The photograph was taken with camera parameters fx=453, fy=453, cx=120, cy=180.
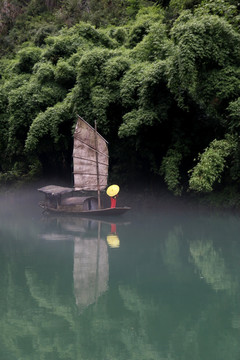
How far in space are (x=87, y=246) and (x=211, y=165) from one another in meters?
2.78

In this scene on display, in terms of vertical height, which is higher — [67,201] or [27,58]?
[27,58]

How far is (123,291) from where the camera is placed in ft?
15.6

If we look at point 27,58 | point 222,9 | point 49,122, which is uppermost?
point 222,9

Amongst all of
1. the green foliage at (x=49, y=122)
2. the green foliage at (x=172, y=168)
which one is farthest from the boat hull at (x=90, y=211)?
the green foliage at (x=49, y=122)

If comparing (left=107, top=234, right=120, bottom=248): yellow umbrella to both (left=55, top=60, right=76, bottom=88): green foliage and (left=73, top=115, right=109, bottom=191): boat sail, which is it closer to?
(left=73, top=115, right=109, bottom=191): boat sail

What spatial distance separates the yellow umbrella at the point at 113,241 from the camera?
22.3 ft

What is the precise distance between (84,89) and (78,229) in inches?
130

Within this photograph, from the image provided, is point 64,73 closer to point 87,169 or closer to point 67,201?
point 87,169

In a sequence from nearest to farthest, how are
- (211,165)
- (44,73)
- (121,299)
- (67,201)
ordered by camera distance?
(121,299)
(211,165)
(67,201)
(44,73)

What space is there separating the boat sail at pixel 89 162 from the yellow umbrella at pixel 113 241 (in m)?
2.24

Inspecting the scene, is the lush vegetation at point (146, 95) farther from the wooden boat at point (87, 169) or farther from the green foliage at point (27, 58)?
the wooden boat at point (87, 169)

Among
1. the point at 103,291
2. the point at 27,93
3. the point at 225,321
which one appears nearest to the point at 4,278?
the point at 103,291

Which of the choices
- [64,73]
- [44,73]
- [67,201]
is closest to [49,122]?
[64,73]

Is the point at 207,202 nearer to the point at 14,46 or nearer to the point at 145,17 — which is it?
the point at 145,17
